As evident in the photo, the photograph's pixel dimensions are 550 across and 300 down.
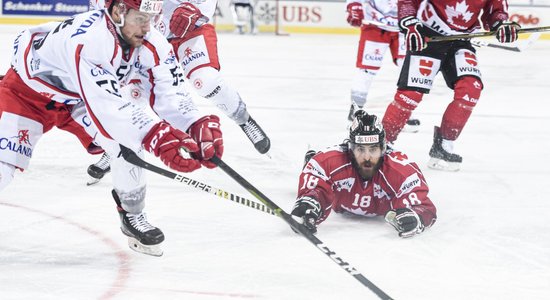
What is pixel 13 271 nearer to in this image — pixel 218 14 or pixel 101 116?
pixel 101 116

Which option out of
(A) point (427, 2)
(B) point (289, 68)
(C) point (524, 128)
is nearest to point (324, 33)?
(B) point (289, 68)

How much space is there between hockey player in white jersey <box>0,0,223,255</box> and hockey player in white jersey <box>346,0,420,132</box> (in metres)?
2.97

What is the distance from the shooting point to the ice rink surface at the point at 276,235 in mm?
2824

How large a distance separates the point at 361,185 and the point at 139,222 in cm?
92

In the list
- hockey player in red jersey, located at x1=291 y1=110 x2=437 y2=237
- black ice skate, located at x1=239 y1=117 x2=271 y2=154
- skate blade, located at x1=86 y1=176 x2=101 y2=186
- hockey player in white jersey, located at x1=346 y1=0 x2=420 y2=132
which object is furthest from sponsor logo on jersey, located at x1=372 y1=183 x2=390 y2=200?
hockey player in white jersey, located at x1=346 y1=0 x2=420 y2=132

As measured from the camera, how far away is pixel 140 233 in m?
3.05

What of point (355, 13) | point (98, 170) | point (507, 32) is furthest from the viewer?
point (355, 13)

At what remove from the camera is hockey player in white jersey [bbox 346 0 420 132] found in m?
5.91

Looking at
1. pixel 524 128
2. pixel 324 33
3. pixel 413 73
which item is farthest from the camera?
pixel 324 33

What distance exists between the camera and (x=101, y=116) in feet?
8.87

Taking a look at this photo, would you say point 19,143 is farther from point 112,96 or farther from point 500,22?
point 500,22

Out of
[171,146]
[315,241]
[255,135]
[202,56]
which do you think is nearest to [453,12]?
[255,135]

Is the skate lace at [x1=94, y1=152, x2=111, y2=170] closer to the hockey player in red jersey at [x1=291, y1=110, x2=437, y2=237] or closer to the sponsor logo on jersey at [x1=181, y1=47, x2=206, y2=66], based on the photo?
the sponsor logo on jersey at [x1=181, y1=47, x2=206, y2=66]

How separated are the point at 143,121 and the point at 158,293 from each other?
0.51m
